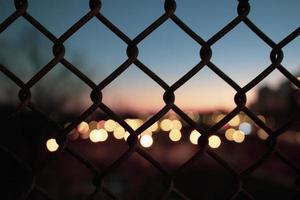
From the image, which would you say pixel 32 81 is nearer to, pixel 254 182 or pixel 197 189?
pixel 197 189

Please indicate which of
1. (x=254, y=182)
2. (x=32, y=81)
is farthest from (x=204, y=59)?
(x=254, y=182)

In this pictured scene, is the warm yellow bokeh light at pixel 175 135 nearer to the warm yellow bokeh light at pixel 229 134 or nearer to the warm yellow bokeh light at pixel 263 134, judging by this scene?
the warm yellow bokeh light at pixel 229 134

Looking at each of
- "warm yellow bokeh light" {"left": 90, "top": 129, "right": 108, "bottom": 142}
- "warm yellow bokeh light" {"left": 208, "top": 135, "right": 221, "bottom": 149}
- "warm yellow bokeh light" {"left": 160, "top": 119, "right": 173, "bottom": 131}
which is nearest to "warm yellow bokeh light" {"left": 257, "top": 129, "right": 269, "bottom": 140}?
"warm yellow bokeh light" {"left": 208, "top": 135, "right": 221, "bottom": 149}

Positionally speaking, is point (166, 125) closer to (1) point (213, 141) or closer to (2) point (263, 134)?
(2) point (263, 134)

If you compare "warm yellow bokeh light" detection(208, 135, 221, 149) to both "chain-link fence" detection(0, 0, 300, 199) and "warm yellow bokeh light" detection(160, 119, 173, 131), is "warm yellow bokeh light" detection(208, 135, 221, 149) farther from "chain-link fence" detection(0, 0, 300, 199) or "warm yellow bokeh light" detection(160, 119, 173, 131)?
"warm yellow bokeh light" detection(160, 119, 173, 131)

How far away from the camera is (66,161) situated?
1970cm

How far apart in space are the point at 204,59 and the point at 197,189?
1809 cm

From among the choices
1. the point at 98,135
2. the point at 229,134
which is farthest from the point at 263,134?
the point at 229,134

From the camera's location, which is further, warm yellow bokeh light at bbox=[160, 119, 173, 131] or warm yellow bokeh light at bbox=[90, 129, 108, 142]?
warm yellow bokeh light at bbox=[160, 119, 173, 131]

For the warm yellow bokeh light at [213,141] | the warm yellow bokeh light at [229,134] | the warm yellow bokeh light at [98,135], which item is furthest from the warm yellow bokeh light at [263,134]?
the warm yellow bokeh light at [98,135]

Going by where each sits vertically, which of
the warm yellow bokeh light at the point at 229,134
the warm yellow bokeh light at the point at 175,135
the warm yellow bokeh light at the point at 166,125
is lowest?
the warm yellow bokeh light at the point at 229,134

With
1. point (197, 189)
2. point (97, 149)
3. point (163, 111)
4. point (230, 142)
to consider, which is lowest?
point (163, 111)

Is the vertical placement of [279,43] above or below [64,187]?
below

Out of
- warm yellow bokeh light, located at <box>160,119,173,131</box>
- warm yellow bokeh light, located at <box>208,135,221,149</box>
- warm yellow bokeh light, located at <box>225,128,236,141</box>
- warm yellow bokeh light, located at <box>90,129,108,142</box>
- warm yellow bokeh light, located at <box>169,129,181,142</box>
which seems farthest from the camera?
warm yellow bokeh light, located at <box>160,119,173,131</box>
